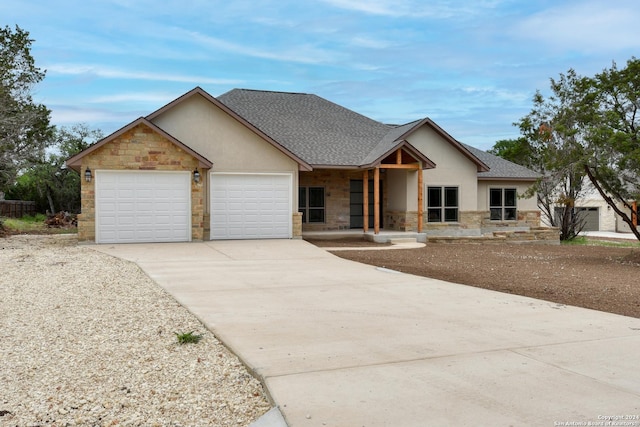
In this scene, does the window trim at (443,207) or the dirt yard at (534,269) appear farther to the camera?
the window trim at (443,207)

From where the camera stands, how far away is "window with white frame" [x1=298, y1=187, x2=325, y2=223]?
2347cm

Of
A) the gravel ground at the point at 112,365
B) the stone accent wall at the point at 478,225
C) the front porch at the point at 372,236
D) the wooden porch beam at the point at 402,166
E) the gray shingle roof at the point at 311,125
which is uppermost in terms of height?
the gray shingle roof at the point at 311,125

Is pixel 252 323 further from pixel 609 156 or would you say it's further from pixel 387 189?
pixel 387 189

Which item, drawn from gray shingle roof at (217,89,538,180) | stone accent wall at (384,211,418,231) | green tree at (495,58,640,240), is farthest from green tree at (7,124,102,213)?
green tree at (495,58,640,240)

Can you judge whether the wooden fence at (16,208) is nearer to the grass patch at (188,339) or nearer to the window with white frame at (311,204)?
the window with white frame at (311,204)

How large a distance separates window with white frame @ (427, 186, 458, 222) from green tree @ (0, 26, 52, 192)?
18.3 metres

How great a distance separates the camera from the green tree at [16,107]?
25.2m

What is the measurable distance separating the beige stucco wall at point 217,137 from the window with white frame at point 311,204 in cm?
397

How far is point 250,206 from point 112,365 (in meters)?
14.0

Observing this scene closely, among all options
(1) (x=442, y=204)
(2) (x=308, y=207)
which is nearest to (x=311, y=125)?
(2) (x=308, y=207)

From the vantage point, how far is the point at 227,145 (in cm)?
1938

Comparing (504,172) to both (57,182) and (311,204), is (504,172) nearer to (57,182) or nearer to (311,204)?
(311,204)

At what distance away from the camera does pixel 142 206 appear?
58.4 feet

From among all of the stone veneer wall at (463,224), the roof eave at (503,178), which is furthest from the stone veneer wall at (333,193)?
the roof eave at (503,178)
